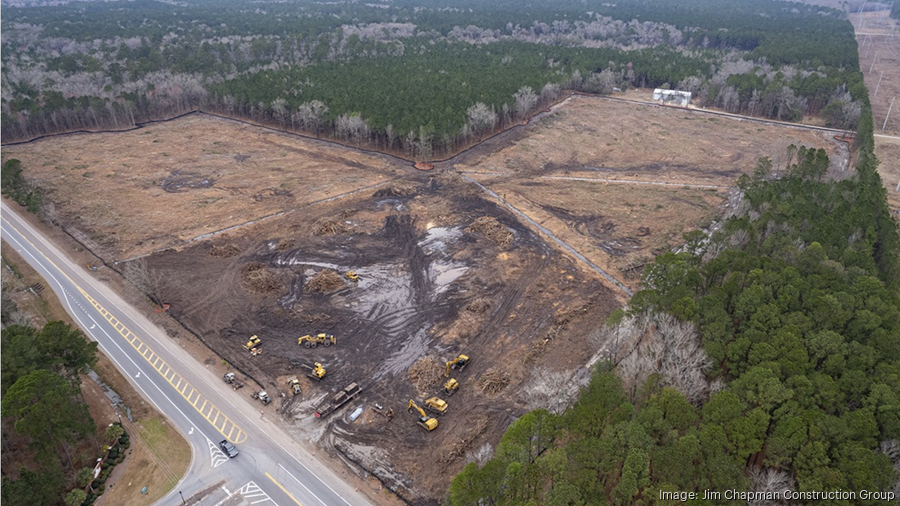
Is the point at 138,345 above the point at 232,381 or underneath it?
above

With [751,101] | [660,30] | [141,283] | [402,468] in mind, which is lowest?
[402,468]

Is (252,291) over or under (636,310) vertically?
under

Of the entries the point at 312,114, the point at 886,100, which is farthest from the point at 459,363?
the point at 886,100

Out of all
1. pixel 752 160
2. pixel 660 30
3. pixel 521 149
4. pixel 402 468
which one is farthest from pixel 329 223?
pixel 660 30

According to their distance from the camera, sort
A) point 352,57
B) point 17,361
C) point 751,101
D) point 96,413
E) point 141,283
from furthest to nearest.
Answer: point 352,57 < point 751,101 < point 141,283 < point 96,413 < point 17,361

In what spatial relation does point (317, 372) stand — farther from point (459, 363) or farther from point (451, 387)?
point (459, 363)

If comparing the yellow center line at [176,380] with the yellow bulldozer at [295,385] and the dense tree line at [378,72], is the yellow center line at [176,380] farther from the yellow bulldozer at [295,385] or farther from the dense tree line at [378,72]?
the dense tree line at [378,72]

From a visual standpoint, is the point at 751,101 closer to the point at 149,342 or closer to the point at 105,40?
the point at 149,342
